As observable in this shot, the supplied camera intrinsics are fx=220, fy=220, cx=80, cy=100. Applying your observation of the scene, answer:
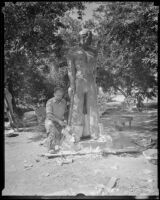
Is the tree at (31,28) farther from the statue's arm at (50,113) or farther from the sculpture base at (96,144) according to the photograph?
the sculpture base at (96,144)

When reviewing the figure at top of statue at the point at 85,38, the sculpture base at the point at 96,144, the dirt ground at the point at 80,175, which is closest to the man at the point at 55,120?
the dirt ground at the point at 80,175

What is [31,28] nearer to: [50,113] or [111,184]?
[50,113]

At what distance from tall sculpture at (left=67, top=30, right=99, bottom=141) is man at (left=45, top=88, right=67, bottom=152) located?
294 mm

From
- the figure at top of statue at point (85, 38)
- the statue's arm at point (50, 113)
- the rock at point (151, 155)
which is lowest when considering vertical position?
the rock at point (151, 155)

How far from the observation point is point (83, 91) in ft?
22.5

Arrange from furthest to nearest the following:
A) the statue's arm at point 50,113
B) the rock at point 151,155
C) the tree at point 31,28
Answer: the tree at point 31,28 → the statue's arm at point 50,113 → the rock at point 151,155

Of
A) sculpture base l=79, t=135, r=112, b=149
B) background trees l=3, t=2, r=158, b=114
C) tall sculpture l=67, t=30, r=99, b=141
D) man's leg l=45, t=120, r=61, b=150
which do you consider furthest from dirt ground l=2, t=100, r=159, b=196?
background trees l=3, t=2, r=158, b=114

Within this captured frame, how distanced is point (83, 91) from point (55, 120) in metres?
1.25

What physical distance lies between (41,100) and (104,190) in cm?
1149

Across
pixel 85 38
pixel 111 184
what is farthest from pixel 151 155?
pixel 85 38

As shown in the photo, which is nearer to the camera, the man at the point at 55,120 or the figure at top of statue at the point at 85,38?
the man at the point at 55,120

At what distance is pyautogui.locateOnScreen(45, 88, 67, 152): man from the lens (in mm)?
6487

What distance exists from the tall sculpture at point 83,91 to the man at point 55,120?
294 mm

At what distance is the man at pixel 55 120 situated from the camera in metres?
6.49
